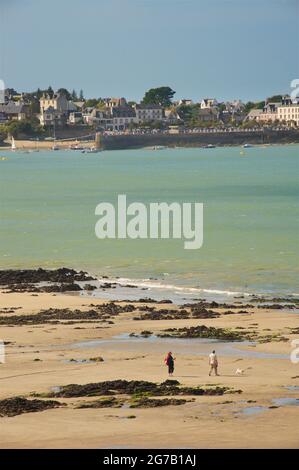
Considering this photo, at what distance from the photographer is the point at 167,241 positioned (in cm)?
5450

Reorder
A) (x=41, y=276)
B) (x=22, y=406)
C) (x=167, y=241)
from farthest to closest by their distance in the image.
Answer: (x=167, y=241)
(x=41, y=276)
(x=22, y=406)

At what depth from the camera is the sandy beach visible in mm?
19086

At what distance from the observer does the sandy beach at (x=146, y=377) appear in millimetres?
19086

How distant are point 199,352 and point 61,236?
109 ft

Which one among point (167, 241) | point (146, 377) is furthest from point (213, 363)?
point (167, 241)

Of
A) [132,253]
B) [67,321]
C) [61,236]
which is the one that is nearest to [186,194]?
[61,236]

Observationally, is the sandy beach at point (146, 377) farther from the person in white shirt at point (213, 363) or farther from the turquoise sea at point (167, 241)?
the turquoise sea at point (167, 241)
